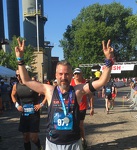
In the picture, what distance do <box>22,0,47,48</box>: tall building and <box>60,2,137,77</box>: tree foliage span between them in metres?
6.18

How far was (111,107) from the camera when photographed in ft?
48.4

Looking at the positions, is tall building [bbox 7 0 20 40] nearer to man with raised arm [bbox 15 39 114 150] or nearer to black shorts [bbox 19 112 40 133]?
black shorts [bbox 19 112 40 133]

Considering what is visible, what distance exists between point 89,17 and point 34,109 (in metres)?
47.1

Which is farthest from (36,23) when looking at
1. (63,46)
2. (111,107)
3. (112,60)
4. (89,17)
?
(112,60)

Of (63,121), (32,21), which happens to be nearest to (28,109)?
(63,121)

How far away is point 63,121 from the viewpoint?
3191 mm

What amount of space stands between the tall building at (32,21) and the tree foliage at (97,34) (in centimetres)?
618

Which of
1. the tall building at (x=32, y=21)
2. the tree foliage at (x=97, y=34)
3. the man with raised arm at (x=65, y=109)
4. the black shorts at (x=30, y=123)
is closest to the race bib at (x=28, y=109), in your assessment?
the black shorts at (x=30, y=123)

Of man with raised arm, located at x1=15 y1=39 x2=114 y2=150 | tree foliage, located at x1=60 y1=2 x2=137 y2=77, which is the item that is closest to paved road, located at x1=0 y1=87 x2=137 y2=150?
man with raised arm, located at x1=15 y1=39 x2=114 y2=150

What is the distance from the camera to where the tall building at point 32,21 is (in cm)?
5609

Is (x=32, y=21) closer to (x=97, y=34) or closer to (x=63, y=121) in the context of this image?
(x=97, y=34)

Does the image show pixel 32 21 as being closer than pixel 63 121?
No

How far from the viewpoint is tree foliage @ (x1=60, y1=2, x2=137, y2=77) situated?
46.0m

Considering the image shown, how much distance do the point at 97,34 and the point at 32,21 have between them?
1639 centimetres
